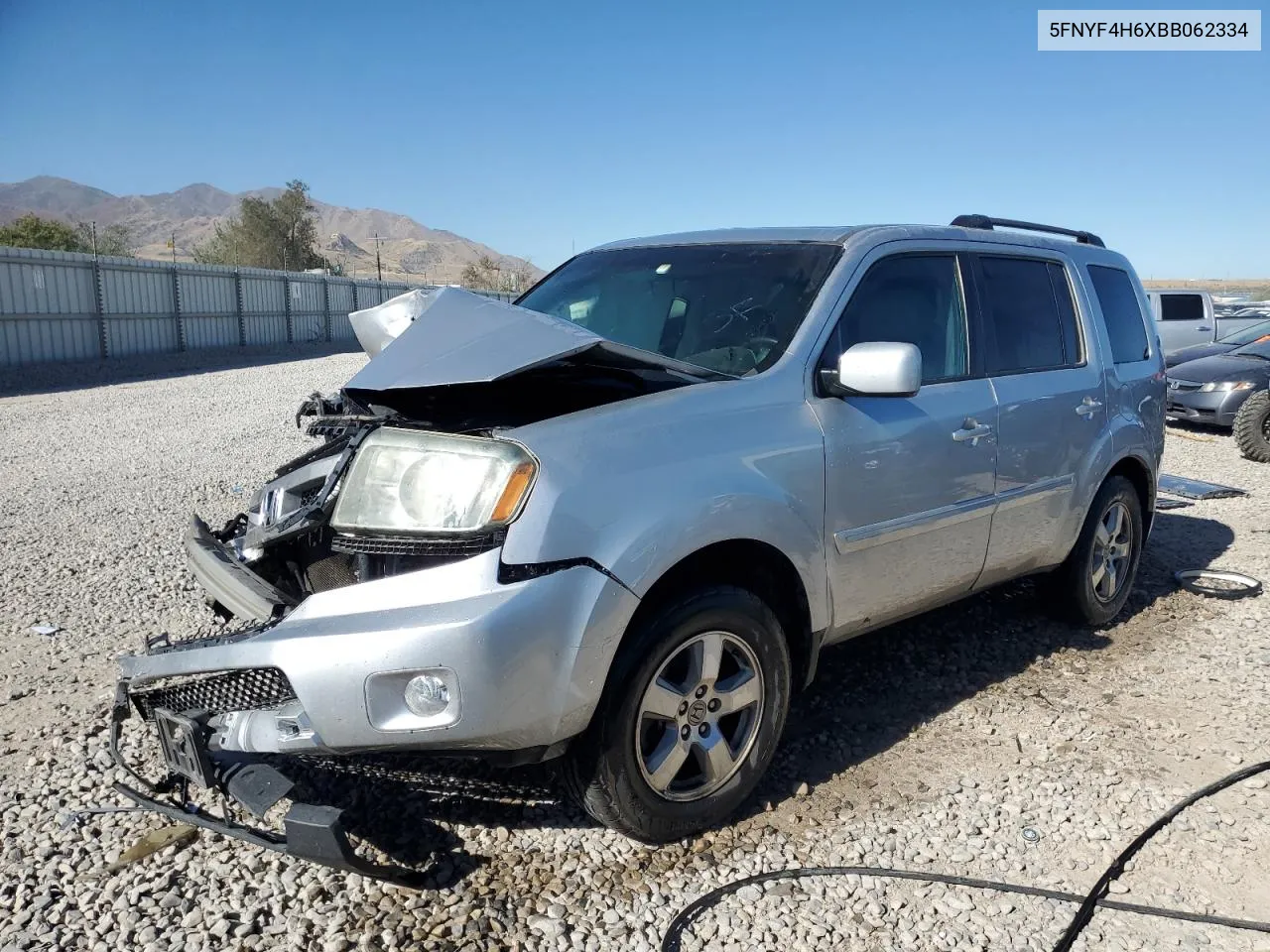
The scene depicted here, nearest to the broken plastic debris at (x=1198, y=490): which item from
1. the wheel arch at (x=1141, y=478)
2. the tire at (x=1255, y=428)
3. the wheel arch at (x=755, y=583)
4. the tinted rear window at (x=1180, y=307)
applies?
the tire at (x=1255, y=428)

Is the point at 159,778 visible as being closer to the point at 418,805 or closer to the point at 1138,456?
the point at 418,805

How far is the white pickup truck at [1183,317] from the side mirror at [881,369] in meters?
18.2

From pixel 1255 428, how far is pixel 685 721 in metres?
10.7

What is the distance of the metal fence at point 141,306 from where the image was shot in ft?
59.7

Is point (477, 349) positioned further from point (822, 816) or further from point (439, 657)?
point (822, 816)

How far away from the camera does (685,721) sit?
284 centimetres

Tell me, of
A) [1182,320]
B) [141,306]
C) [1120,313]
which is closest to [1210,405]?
[1182,320]

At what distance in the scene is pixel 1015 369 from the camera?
4070mm

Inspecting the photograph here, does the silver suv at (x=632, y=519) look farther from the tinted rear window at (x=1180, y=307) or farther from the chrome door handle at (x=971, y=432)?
the tinted rear window at (x=1180, y=307)

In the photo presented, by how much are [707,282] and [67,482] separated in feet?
22.3

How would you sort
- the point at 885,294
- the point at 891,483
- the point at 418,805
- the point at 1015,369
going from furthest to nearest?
the point at 1015,369 < the point at 885,294 < the point at 891,483 < the point at 418,805

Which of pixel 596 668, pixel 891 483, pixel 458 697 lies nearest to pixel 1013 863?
pixel 891 483

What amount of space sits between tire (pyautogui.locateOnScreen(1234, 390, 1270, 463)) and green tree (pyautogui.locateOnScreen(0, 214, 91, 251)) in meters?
45.2

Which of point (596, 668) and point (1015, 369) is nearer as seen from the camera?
point (596, 668)
